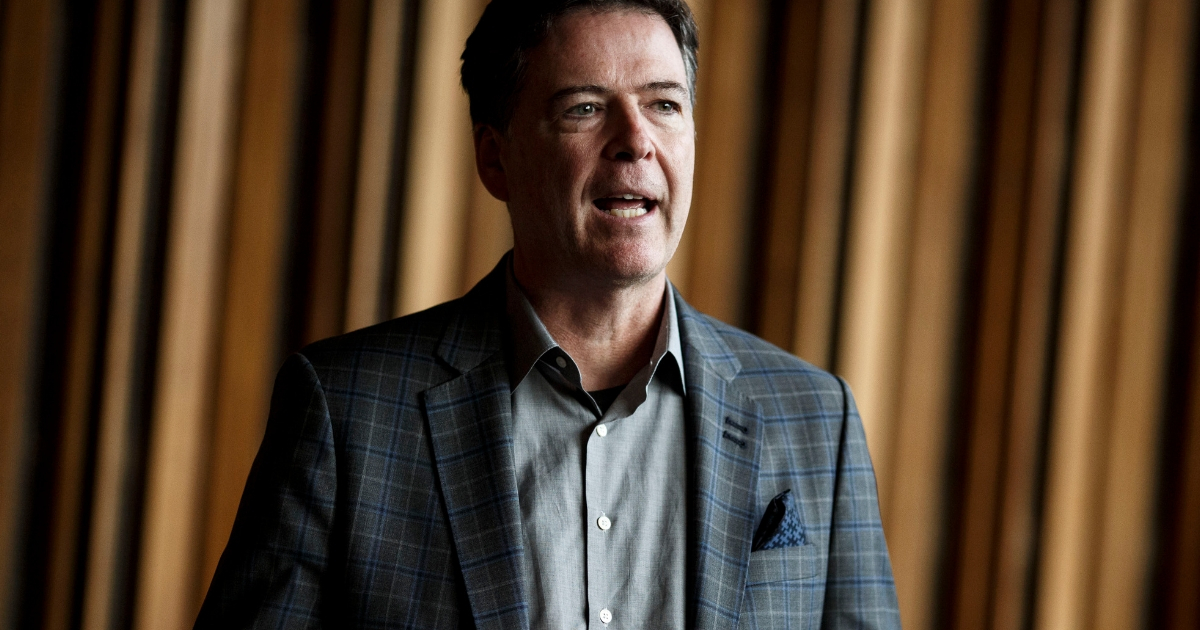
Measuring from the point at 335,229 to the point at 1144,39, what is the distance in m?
2.01

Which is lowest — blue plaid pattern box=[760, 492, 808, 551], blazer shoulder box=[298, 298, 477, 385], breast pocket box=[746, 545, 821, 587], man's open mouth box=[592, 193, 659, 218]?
breast pocket box=[746, 545, 821, 587]

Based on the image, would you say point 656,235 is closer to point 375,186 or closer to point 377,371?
point 377,371

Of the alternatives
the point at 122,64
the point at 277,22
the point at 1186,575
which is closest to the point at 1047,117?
the point at 1186,575

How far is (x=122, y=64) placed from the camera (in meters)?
2.27

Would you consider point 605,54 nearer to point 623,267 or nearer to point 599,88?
point 599,88

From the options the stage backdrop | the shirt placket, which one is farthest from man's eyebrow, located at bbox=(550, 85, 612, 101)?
the stage backdrop

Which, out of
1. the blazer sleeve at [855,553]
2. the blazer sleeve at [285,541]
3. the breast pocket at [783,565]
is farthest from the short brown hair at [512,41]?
the breast pocket at [783,565]

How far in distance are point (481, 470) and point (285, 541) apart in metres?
0.30

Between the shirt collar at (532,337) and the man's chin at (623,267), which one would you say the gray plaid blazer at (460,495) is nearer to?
the shirt collar at (532,337)

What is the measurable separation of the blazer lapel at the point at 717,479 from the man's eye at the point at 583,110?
399mm

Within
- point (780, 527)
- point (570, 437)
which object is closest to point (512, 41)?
point (570, 437)

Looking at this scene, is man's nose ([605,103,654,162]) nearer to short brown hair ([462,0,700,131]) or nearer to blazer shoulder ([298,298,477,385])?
short brown hair ([462,0,700,131])

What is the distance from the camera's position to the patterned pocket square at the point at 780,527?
1.56m

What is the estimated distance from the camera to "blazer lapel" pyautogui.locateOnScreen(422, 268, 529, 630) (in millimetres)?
1406
